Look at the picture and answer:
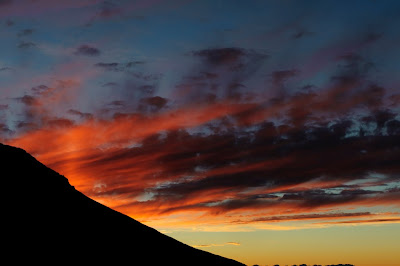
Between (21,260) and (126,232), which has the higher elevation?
(126,232)

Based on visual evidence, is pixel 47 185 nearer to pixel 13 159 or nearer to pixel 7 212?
pixel 13 159

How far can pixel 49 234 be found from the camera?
248 ft

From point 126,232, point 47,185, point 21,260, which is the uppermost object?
point 47,185

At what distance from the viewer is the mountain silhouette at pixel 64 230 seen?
70438mm

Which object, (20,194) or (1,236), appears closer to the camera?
(1,236)

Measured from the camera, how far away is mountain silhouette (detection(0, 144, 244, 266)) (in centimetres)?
7044

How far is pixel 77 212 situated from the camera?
91750 mm

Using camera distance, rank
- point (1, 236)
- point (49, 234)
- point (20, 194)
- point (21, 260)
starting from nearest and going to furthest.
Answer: point (21, 260), point (1, 236), point (49, 234), point (20, 194)

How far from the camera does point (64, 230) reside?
80.2 m

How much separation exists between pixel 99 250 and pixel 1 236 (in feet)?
54.2

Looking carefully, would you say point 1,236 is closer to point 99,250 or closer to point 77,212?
point 99,250

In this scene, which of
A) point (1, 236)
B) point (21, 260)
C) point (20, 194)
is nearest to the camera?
point (21, 260)

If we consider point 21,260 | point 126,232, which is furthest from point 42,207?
point 21,260

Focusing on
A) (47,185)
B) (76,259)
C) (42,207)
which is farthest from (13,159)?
(76,259)
